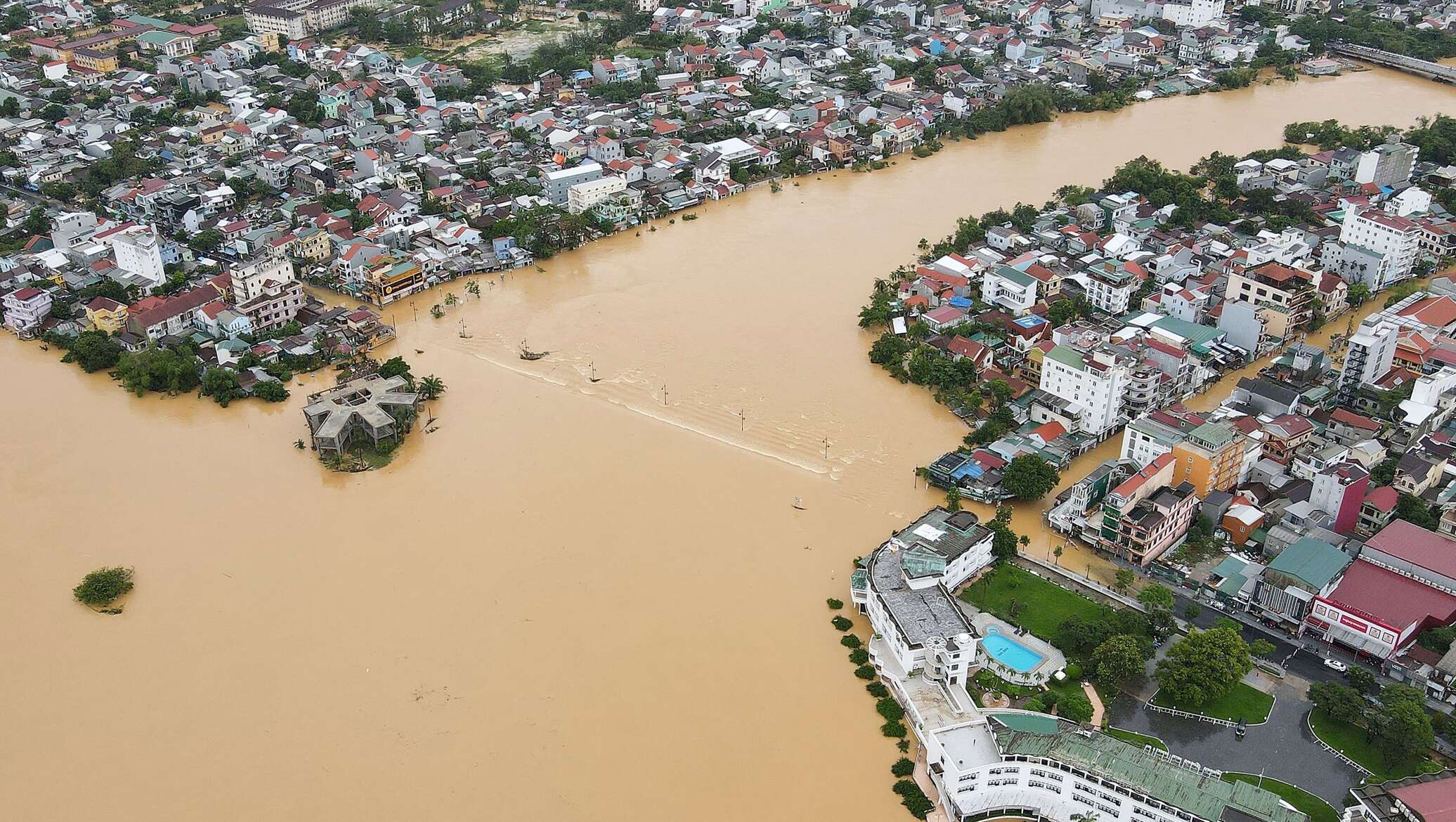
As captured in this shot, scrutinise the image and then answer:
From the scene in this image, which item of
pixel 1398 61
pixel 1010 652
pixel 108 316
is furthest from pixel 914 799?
pixel 1398 61

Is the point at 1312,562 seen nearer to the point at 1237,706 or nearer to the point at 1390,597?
the point at 1390,597

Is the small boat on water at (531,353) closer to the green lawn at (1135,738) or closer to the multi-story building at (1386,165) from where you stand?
the green lawn at (1135,738)

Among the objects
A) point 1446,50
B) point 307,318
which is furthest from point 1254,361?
point 1446,50

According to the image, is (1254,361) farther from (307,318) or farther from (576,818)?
(307,318)

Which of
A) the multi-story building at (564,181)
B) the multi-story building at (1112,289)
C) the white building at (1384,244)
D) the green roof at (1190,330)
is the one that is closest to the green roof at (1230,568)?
the green roof at (1190,330)

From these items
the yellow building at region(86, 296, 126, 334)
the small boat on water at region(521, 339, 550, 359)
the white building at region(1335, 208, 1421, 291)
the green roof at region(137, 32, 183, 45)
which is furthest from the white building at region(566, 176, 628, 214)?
the green roof at region(137, 32, 183, 45)
